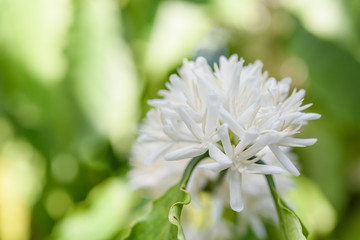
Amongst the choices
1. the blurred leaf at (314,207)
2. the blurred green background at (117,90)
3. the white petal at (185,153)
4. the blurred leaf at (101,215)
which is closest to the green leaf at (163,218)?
the white petal at (185,153)

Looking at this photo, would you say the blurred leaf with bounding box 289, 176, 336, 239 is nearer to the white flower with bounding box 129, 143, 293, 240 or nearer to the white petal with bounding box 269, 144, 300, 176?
the white flower with bounding box 129, 143, 293, 240

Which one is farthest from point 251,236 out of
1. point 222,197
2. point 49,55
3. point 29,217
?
point 29,217

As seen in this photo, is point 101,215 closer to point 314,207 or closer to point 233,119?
point 314,207

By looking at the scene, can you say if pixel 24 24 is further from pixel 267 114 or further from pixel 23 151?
pixel 267 114

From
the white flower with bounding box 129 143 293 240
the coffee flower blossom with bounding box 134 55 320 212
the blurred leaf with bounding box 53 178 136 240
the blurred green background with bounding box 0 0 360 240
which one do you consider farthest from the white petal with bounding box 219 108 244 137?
the blurred leaf with bounding box 53 178 136 240

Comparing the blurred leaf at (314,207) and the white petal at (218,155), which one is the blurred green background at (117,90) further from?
the white petal at (218,155)

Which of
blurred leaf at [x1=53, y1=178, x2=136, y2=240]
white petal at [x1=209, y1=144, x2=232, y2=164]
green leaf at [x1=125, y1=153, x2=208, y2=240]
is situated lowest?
blurred leaf at [x1=53, y1=178, x2=136, y2=240]
